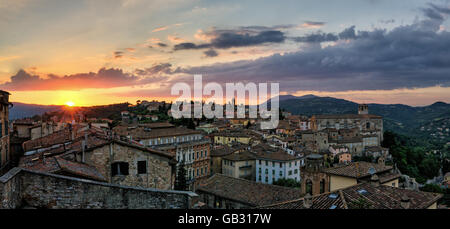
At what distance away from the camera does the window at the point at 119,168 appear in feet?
52.6

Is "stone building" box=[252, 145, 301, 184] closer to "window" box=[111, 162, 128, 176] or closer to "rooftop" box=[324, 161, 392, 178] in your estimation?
"rooftop" box=[324, 161, 392, 178]

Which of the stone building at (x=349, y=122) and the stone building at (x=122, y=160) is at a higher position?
the stone building at (x=122, y=160)

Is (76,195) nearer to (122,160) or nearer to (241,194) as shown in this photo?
(122,160)

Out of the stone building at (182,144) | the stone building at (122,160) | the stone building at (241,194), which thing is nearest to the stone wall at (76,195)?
the stone building at (122,160)

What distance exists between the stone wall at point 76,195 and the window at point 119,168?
6.25m

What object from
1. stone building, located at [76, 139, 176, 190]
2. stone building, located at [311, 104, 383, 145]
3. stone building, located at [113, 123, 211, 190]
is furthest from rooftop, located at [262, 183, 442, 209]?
stone building, located at [311, 104, 383, 145]

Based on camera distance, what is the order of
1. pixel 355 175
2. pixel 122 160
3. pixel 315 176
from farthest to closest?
pixel 315 176, pixel 355 175, pixel 122 160

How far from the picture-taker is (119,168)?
16.2 meters

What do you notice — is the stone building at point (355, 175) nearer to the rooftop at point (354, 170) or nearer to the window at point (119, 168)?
the rooftop at point (354, 170)

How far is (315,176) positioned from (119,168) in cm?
1233

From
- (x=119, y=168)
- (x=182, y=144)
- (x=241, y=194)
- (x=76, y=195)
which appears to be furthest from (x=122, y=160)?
(x=182, y=144)
